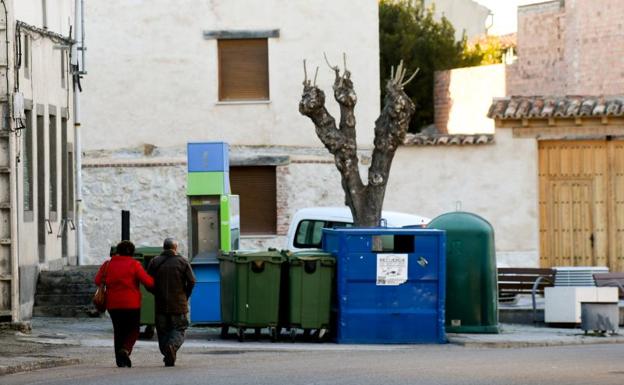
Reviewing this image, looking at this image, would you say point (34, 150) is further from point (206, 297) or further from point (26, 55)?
point (206, 297)

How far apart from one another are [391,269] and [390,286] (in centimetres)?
24

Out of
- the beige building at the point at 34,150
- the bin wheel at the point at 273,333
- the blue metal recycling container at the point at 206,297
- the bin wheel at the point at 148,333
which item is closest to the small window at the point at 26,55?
the beige building at the point at 34,150

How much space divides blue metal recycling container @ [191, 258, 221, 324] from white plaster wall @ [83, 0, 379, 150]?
13084 mm

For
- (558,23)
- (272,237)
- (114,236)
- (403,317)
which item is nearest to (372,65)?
(272,237)

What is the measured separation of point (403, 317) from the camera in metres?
24.0

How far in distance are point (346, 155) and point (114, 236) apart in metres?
9.63

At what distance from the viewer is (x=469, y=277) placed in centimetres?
2509

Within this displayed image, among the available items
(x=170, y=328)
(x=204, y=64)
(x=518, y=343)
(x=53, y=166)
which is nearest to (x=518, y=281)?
(x=518, y=343)

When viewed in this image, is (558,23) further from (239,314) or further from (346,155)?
(239,314)

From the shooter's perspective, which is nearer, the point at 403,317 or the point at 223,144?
the point at 403,317

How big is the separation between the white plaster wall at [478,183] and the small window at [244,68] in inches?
146

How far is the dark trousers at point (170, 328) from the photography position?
20.0 meters

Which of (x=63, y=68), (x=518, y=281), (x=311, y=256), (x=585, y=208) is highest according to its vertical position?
(x=63, y=68)

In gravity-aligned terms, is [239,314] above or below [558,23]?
below
